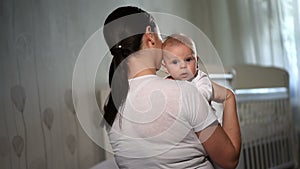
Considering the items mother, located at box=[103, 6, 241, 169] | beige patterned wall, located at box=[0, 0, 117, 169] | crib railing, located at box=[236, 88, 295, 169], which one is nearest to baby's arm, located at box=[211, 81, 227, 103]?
mother, located at box=[103, 6, 241, 169]

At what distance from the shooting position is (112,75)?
0.47m

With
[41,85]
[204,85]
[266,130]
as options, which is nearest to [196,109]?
[204,85]

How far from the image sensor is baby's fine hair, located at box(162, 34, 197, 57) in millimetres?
452

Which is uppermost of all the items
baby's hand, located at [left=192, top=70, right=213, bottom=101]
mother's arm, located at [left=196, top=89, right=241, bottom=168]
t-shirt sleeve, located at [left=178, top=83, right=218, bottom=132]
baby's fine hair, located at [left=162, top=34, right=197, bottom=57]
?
baby's fine hair, located at [left=162, top=34, right=197, bottom=57]

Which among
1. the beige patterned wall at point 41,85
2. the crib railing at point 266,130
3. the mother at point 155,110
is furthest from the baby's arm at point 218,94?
the crib railing at point 266,130

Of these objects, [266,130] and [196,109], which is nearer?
[196,109]

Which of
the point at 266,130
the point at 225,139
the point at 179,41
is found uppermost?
the point at 179,41

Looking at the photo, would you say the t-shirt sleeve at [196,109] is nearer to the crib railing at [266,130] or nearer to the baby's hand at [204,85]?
the baby's hand at [204,85]

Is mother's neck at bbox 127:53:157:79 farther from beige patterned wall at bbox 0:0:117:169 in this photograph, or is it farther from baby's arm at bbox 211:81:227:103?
beige patterned wall at bbox 0:0:117:169

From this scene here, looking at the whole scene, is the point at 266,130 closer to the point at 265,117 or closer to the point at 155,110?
the point at 265,117

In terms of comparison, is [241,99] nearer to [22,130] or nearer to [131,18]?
[22,130]

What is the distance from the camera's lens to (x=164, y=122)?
45 cm

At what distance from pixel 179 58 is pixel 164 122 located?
0.07m

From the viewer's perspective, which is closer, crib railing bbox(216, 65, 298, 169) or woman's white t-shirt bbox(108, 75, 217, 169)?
woman's white t-shirt bbox(108, 75, 217, 169)
